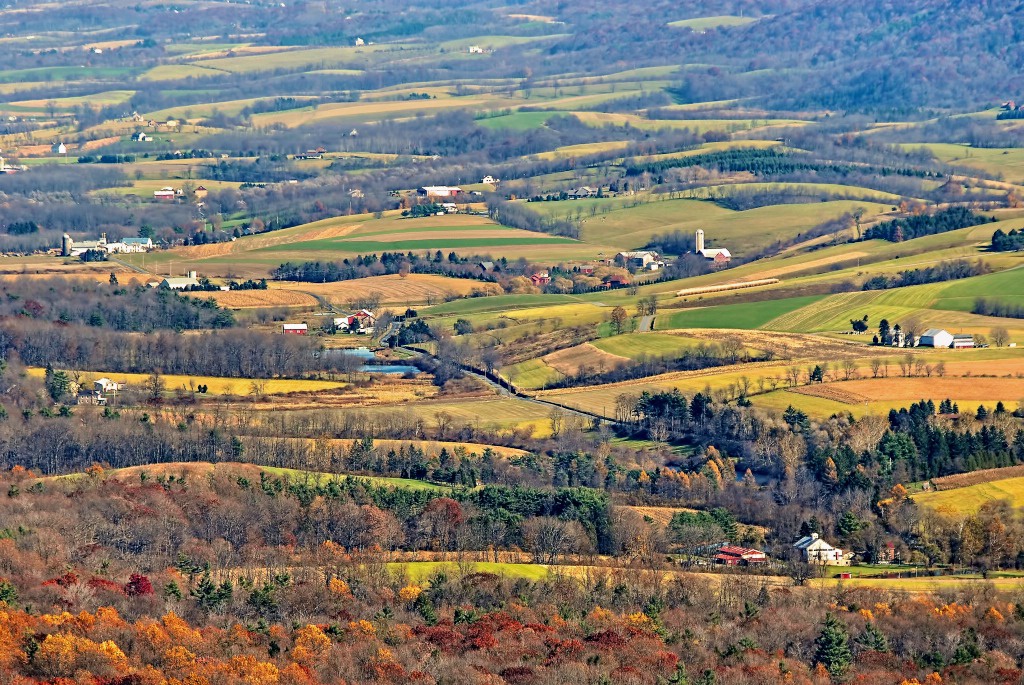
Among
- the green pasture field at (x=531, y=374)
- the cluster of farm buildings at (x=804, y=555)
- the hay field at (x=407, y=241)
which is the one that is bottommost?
the hay field at (x=407, y=241)

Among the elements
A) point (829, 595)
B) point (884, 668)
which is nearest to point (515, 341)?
point (829, 595)

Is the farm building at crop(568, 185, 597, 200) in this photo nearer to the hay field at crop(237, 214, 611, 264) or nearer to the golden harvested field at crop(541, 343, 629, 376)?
the hay field at crop(237, 214, 611, 264)

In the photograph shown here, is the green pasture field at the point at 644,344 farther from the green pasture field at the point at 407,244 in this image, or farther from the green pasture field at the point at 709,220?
the green pasture field at the point at 709,220

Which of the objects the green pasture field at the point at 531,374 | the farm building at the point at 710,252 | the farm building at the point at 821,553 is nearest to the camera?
the farm building at the point at 821,553

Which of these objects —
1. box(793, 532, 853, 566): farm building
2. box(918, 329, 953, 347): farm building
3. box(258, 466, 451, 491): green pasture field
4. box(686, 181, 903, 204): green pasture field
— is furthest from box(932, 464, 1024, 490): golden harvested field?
box(686, 181, 903, 204): green pasture field

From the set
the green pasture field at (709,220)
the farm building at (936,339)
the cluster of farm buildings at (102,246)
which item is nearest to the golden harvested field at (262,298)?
the cluster of farm buildings at (102,246)

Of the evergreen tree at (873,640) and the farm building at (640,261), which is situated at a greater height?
the evergreen tree at (873,640)

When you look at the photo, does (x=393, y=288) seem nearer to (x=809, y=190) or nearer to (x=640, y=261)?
(x=640, y=261)
